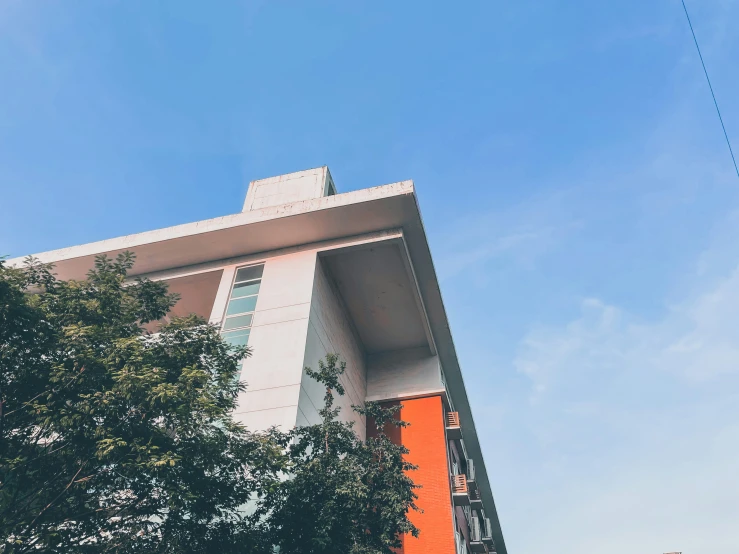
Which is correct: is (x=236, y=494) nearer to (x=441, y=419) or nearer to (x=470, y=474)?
(x=441, y=419)

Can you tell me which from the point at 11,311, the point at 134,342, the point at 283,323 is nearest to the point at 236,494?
the point at 134,342

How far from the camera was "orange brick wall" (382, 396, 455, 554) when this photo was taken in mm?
18484

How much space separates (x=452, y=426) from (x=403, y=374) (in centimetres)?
282

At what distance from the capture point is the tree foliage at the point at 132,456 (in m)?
7.85

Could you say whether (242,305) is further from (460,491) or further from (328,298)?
(460,491)

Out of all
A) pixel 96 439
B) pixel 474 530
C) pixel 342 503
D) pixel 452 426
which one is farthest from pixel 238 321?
pixel 474 530

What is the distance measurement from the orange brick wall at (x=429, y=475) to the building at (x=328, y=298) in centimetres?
4

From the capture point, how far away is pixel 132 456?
26.3 ft

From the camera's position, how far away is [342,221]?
62.3 feet

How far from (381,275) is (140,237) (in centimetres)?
864

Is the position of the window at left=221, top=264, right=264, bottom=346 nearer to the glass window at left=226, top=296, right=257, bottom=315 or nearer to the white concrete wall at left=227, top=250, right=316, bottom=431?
the glass window at left=226, top=296, right=257, bottom=315

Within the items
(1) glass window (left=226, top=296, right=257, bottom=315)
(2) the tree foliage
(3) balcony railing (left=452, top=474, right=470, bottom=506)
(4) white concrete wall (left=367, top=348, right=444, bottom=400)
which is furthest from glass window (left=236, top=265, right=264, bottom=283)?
(3) balcony railing (left=452, top=474, right=470, bottom=506)

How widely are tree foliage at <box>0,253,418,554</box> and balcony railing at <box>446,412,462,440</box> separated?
44.6 feet

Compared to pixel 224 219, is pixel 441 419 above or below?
below
